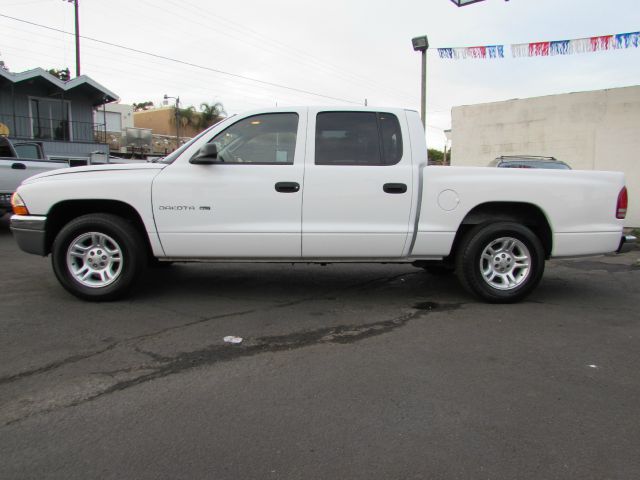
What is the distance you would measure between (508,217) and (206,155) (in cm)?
310

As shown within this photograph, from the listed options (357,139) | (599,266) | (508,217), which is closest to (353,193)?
(357,139)

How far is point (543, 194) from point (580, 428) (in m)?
2.87

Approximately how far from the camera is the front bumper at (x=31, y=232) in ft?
16.5

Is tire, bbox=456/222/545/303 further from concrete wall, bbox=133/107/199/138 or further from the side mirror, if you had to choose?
concrete wall, bbox=133/107/199/138

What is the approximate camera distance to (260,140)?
5.11 metres

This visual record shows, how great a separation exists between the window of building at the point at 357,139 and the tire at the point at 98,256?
2.00 metres

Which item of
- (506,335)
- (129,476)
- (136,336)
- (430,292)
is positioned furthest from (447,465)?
(430,292)

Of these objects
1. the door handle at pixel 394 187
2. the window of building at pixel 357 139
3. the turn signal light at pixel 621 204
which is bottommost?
the turn signal light at pixel 621 204

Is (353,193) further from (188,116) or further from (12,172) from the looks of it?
(188,116)

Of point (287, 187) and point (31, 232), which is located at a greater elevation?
point (287, 187)

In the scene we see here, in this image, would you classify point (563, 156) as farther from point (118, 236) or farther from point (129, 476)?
point (129, 476)

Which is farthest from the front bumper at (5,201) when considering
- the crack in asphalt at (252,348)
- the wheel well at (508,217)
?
the wheel well at (508,217)

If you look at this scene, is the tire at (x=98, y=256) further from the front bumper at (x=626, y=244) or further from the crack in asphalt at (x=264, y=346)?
the front bumper at (x=626, y=244)

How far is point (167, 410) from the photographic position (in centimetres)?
299
